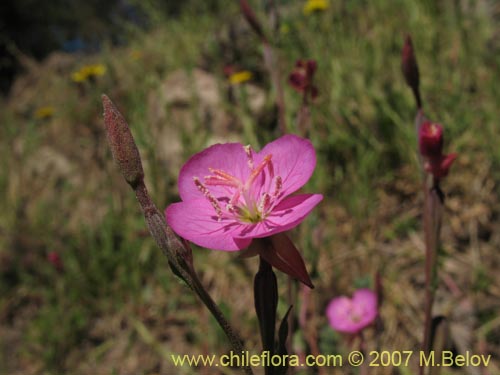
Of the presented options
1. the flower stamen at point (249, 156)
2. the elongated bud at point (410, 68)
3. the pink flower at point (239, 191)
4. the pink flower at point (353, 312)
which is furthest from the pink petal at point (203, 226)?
the pink flower at point (353, 312)

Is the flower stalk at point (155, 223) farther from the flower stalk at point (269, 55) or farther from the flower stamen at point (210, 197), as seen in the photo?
the flower stalk at point (269, 55)

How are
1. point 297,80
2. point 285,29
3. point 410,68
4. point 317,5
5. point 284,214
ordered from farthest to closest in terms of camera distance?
point 285,29, point 317,5, point 297,80, point 410,68, point 284,214

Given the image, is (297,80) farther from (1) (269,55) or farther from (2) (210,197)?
(2) (210,197)

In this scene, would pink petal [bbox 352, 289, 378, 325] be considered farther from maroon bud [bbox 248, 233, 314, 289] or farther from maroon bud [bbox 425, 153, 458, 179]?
maroon bud [bbox 248, 233, 314, 289]

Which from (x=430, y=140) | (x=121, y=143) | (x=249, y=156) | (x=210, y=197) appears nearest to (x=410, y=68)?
(x=430, y=140)

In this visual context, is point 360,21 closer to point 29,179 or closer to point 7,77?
point 29,179

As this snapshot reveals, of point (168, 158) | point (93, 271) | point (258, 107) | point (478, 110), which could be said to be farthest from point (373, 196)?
point (93, 271)
